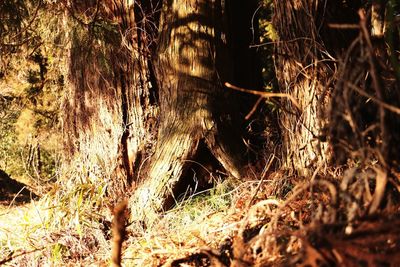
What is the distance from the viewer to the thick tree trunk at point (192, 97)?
5926 mm

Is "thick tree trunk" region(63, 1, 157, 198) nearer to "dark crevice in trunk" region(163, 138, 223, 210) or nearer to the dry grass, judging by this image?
the dry grass

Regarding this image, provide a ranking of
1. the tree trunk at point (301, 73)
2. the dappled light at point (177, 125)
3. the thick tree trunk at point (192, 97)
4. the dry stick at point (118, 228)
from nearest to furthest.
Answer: the dry stick at point (118, 228)
the dappled light at point (177, 125)
the tree trunk at point (301, 73)
the thick tree trunk at point (192, 97)

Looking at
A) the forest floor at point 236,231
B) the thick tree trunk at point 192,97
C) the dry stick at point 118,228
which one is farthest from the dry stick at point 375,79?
the thick tree trunk at point 192,97

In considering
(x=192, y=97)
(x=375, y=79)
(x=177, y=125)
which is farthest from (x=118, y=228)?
(x=192, y=97)

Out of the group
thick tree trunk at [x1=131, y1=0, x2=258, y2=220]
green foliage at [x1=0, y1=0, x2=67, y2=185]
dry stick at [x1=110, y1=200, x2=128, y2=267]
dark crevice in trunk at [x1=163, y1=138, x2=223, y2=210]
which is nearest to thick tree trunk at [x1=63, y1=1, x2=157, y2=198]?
thick tree trunk at [x1=131, y1=0, x2=258, y2=220]

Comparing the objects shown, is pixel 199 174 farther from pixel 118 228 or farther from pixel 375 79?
pixel 375 79

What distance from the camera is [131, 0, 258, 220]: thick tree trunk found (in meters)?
5.93

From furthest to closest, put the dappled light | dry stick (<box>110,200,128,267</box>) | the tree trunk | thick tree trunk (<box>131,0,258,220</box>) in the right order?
thick tree trunk (<box>131,0,258,220</box>) → the tree trunk → the dappled light → dry stick (<box>110,200,128,267</box>)

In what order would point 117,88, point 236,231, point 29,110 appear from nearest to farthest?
point 236,231 < point 117,88 < point 29,110

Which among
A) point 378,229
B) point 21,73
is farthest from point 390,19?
point 21,73

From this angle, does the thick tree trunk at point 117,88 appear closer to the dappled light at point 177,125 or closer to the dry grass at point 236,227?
the dappled light at point 177,125

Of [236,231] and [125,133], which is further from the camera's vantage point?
[125,133]

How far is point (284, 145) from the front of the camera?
5.47 m

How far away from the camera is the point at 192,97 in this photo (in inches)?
238
